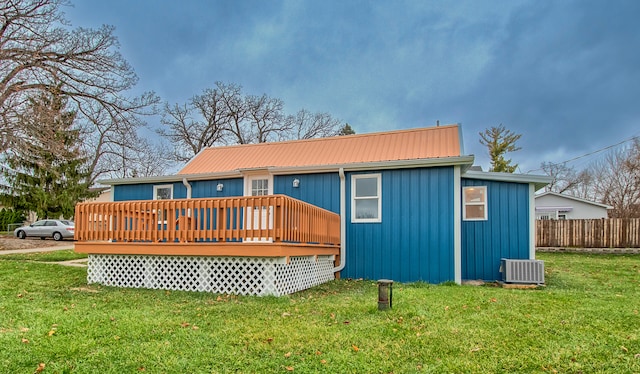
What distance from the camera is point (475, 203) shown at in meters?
9.88

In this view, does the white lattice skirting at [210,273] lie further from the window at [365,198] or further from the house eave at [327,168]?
the house eave at [327,168]

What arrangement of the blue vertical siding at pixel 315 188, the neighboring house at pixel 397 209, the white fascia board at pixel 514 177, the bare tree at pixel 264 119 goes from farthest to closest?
the bare tree at pixel 264 119 → the blue vertical siding at pixel 315 188 → the white fascia board at pixel 514 177 → the neighboring house at pixel 397 209

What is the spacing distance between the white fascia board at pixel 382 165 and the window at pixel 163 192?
3.50 metres

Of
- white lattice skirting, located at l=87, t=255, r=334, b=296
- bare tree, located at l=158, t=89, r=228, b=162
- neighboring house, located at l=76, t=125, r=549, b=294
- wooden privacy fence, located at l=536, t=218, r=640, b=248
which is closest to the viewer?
white lattice skirting, located at l=87, t=255, r=334, b=296

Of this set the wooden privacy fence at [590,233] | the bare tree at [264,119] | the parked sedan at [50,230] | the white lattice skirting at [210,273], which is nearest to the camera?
the white lattice skirting at [210,273]

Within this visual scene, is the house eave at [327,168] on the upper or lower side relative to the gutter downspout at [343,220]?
upper

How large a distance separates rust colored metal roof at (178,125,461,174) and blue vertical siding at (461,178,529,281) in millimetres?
1548

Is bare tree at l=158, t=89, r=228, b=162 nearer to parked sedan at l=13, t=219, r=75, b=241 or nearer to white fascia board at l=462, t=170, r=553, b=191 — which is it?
parked sedan at l=13, t=219, r=75, b=241

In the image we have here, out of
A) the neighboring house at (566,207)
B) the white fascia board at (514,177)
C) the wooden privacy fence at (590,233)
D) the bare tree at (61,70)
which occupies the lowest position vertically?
the wooden privacy fence at (590,233)

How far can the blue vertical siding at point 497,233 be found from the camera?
31.0 ft

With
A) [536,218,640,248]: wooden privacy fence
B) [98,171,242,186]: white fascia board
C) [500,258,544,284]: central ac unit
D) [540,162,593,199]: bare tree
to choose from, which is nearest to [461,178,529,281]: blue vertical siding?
[500,258,544,284]: central ac unit

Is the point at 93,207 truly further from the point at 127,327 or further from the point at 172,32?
the point at 172,32

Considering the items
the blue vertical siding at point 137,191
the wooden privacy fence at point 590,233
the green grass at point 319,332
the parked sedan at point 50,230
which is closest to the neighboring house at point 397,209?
the blue vertical siding at point 137,191

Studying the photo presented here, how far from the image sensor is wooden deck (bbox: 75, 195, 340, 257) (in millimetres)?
6805
